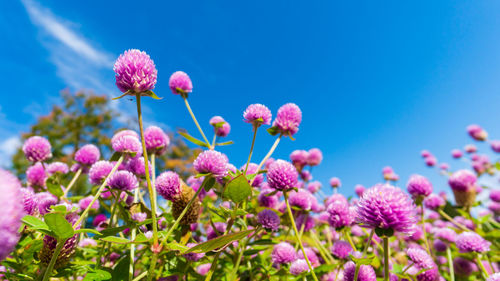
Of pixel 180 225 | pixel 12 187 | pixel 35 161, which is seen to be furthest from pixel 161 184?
pixel 35 161

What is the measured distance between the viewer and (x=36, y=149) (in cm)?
203

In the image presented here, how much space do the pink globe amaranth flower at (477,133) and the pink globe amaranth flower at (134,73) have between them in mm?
6947

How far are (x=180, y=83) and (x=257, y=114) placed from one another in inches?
30.3

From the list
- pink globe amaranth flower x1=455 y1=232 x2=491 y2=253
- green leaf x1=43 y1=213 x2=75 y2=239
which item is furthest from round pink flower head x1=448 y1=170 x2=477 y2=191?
green leaf x1=43 y1=213 x2=75 y2=239

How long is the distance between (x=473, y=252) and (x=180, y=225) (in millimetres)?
1760

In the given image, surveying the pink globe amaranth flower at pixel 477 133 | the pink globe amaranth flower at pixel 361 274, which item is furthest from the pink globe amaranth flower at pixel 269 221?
the pink globe amaranth flower at pixel 477 133

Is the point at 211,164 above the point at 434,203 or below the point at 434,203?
below

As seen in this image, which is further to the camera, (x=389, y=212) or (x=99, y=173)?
(x=99, y=173)

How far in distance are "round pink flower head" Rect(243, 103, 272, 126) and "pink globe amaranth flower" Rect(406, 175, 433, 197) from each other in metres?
1.30

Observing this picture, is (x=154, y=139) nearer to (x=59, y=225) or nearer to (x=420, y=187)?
(x=59, y=225)

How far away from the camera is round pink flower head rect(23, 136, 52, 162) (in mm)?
2031

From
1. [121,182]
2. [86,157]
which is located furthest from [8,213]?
[86,157]

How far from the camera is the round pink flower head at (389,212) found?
0.79 m

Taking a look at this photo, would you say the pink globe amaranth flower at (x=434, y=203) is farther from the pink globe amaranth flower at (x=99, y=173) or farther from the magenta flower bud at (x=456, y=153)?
the magenta flower bud at (x=456, y=153)
